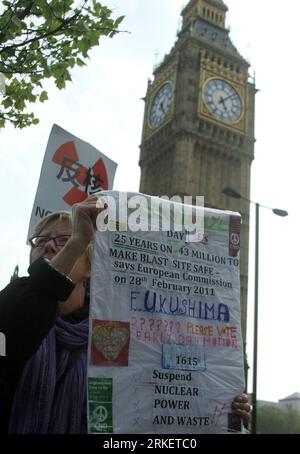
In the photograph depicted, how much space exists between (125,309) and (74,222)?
20.2 inches

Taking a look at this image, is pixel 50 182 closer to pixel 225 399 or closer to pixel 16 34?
pixel 16 34

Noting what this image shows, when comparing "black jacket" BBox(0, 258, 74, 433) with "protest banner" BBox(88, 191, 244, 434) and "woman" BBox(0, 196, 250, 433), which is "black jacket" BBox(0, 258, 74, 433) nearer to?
"woman" BBox(0, 196, 250, 433)

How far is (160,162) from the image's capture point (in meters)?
43.7

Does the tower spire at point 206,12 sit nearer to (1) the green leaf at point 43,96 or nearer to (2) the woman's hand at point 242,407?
(1) the green leaf at point 43,96

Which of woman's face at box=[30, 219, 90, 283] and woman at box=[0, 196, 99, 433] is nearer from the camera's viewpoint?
woman at box=[0, 196, 99, 433]

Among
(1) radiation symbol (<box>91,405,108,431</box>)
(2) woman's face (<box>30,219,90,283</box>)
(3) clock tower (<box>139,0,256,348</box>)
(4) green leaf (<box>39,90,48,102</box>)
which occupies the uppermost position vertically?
(3) clock tower (<box>139,0,256,348</box>)

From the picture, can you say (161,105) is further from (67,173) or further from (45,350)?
(45,350)

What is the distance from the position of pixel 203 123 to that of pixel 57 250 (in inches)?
1532

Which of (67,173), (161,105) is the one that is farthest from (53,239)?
(161,105)

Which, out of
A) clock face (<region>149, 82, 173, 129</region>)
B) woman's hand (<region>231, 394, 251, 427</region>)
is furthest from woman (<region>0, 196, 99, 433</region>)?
clock face (<region>149, 82, 173, 129</region>)

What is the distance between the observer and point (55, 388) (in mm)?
2262

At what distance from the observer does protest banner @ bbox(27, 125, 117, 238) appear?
4.22 metres

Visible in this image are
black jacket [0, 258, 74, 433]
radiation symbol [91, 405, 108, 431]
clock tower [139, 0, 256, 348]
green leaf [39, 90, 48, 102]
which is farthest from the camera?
clock tower [139, 0, 256, 348]
